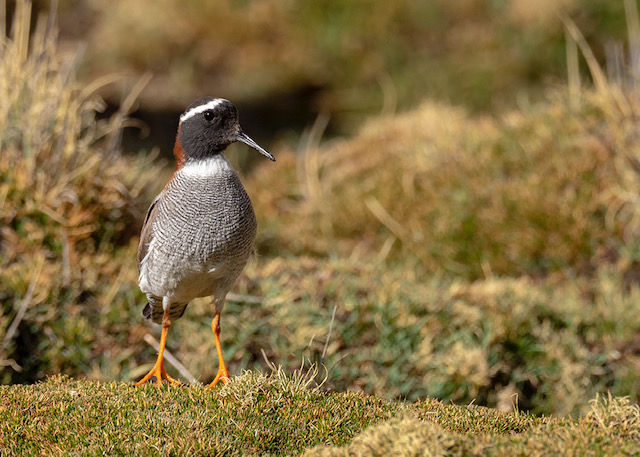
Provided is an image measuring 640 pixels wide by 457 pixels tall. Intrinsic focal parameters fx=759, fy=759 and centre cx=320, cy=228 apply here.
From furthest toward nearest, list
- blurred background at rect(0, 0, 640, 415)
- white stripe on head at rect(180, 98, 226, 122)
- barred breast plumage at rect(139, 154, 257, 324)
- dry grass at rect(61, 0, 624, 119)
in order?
1. dry grass at rect(61, 0, 624, 119)
2. blurred background at rect(0, 0, 640, 415)
3. white stripe on head at rect(180, 98, 226, 122)
4. barred breast plumage at rect(139, 154, 257, 324)

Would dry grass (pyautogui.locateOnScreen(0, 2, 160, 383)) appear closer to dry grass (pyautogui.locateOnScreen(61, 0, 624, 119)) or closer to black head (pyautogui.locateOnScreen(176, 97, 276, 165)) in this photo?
black head (pyautogui.locateOnScreen(176, 97, 276, 165))

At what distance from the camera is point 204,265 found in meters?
3.95

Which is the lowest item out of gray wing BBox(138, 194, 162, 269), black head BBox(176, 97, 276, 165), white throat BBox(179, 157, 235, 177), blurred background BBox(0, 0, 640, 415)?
blurred background BBox(0, 0, 640, 415)

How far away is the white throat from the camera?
159 inches

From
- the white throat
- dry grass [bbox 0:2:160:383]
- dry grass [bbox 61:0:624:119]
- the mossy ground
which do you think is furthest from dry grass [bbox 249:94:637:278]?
the mossy ground

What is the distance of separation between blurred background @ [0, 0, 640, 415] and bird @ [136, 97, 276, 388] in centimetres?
75

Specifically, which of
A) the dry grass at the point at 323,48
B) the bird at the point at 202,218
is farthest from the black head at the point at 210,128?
the dry grass at the point at 323,48

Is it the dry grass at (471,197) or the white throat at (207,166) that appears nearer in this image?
the white throat at (207,166)

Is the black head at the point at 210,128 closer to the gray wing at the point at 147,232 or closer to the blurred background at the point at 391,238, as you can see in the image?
the gray wing at the point at 147,232

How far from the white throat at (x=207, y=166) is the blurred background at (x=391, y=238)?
3.61 ft

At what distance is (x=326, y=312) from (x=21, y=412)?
2.57 meters

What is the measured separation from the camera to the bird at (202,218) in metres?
3.91

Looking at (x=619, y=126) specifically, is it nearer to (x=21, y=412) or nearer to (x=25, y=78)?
(x=25, y=78)

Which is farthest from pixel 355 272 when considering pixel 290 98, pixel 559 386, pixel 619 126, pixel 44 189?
pixel 290 98
